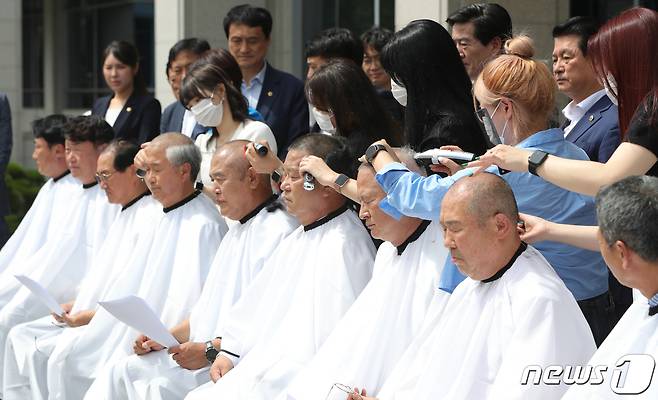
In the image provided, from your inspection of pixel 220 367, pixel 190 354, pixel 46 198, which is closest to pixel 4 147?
pixel 46 198

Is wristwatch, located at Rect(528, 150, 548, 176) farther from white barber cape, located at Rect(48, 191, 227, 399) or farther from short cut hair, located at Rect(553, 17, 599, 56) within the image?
white barber cape, located at Rect(48, 191, 227, 399)

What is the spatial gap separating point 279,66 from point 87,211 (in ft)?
14.6

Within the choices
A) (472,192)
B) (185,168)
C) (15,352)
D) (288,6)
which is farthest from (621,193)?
(288,6)

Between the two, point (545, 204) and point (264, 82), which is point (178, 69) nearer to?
point (264, 82)

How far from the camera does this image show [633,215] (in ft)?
11.3

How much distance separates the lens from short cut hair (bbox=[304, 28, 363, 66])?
7.24 metres

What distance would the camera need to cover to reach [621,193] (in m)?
3.49

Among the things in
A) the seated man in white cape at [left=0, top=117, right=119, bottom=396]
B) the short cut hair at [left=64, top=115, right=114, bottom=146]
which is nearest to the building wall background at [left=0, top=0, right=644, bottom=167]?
the short cut hair at [left=64, top=115, right=114, bottom=146]

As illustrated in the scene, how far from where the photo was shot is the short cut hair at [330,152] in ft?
18.0

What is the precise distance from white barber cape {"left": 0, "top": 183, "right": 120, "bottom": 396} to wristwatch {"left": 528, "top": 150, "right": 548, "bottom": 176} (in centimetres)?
413

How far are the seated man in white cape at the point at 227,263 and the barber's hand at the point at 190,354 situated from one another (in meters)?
0.02

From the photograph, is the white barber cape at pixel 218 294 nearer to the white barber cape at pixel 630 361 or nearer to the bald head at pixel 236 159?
the bald head at pixel 236 159

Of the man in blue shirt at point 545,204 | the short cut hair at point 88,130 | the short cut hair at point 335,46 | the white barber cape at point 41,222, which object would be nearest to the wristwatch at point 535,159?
the man in blue shirt at point 545,204

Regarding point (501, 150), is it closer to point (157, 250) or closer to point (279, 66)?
point (157, 250)
